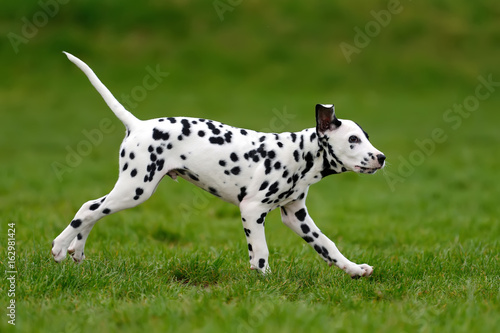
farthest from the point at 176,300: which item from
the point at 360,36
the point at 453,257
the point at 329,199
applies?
the point at 360,36

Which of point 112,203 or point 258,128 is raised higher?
point 258,128

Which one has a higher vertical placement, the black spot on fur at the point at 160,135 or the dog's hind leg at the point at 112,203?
the black spot on fur at the point at 160,135

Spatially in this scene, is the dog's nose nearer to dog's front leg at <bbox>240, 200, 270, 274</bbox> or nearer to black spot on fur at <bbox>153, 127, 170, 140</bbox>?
dog's front leg at <bbox>240, 200, 270, 274</bbox>

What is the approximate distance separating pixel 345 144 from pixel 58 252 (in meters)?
2.61

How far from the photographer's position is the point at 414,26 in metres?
24.0

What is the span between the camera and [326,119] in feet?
18.2
